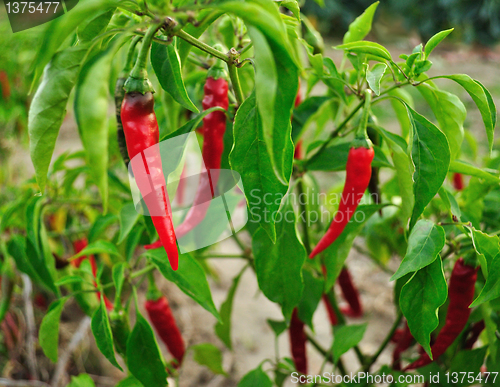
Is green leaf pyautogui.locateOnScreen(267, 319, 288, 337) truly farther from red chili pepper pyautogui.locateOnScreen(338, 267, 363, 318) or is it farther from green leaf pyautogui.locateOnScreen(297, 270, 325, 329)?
red chili pepper pyautogui.locateOnScreen(338, 267, 363, 318)

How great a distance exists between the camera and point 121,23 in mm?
661

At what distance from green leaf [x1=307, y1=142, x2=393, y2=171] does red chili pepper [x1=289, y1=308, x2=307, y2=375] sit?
39cm

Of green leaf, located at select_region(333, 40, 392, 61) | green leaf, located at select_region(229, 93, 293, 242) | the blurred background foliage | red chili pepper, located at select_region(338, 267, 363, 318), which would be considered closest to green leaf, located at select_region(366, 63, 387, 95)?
green leaf, located at select_region(333, 40, 392, 61)

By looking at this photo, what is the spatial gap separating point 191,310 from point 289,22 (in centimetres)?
138

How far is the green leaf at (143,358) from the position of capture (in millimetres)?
697

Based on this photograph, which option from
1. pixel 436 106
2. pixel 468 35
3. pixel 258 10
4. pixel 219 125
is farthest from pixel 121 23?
pixel 468 35

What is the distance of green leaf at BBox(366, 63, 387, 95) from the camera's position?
0.52 metres

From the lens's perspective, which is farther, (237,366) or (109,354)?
(237,366)

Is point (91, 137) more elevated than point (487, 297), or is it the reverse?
point (91, 137)

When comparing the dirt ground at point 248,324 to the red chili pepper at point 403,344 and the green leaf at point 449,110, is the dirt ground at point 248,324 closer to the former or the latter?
the red chili pepper at point 403,344

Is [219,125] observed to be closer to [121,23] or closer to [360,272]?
[121,23]

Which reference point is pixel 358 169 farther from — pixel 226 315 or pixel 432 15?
pixel 432 15

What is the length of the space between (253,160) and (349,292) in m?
0.91

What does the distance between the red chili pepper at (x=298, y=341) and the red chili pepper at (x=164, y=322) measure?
0.90 ft
